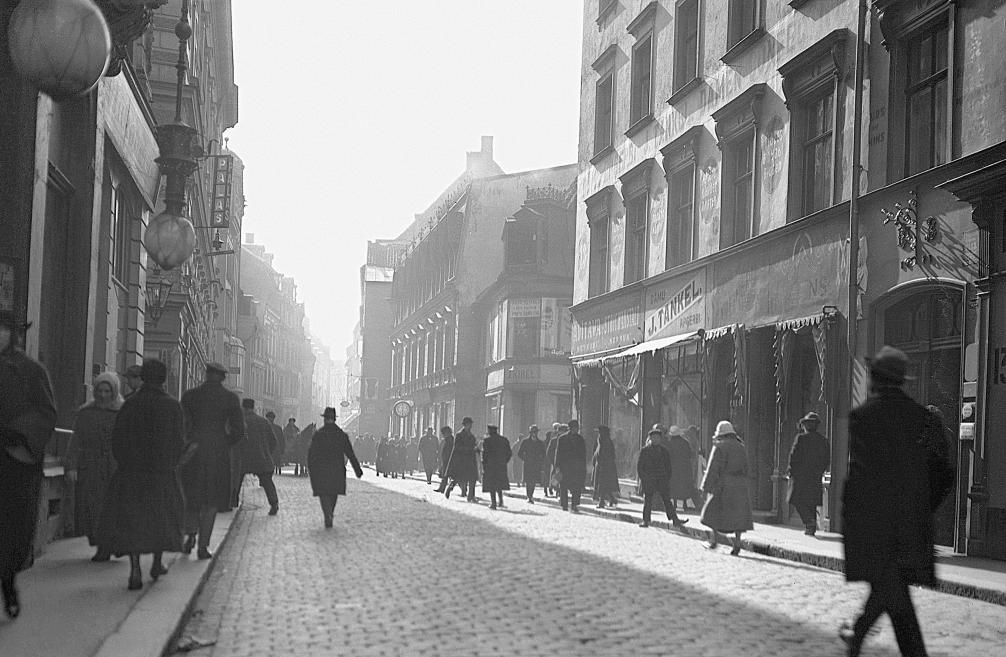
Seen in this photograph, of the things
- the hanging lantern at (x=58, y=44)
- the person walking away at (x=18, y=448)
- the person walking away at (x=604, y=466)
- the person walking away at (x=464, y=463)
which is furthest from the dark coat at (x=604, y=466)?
the hanging lantern at (x=58, y=44)

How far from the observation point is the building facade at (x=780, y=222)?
15344 millimetres

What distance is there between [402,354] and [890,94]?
187 ft

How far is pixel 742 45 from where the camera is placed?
22.2 metres

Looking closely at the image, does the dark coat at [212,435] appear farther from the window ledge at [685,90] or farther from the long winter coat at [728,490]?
the window ledge at [685,90]

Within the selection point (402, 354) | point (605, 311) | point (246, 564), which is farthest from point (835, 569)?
point (402, 354)

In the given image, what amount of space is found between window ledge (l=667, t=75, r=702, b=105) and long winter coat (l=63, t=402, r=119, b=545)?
16.0 meters

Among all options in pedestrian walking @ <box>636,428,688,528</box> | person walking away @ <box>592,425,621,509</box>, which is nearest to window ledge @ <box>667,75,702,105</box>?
person walking away @ <box>592,425,621,509</box>

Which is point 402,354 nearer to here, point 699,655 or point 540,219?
point 540,219

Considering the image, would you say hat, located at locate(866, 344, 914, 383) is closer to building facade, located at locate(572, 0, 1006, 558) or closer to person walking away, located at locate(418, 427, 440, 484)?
building facade, located at locate(572, 0, 1006, 558)

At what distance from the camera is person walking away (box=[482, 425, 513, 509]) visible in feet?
77.7

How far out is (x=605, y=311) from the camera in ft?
98.2

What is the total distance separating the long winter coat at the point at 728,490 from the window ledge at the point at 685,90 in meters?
11.4

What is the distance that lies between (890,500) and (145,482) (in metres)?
5.07

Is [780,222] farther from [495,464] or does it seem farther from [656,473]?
[495,464]
